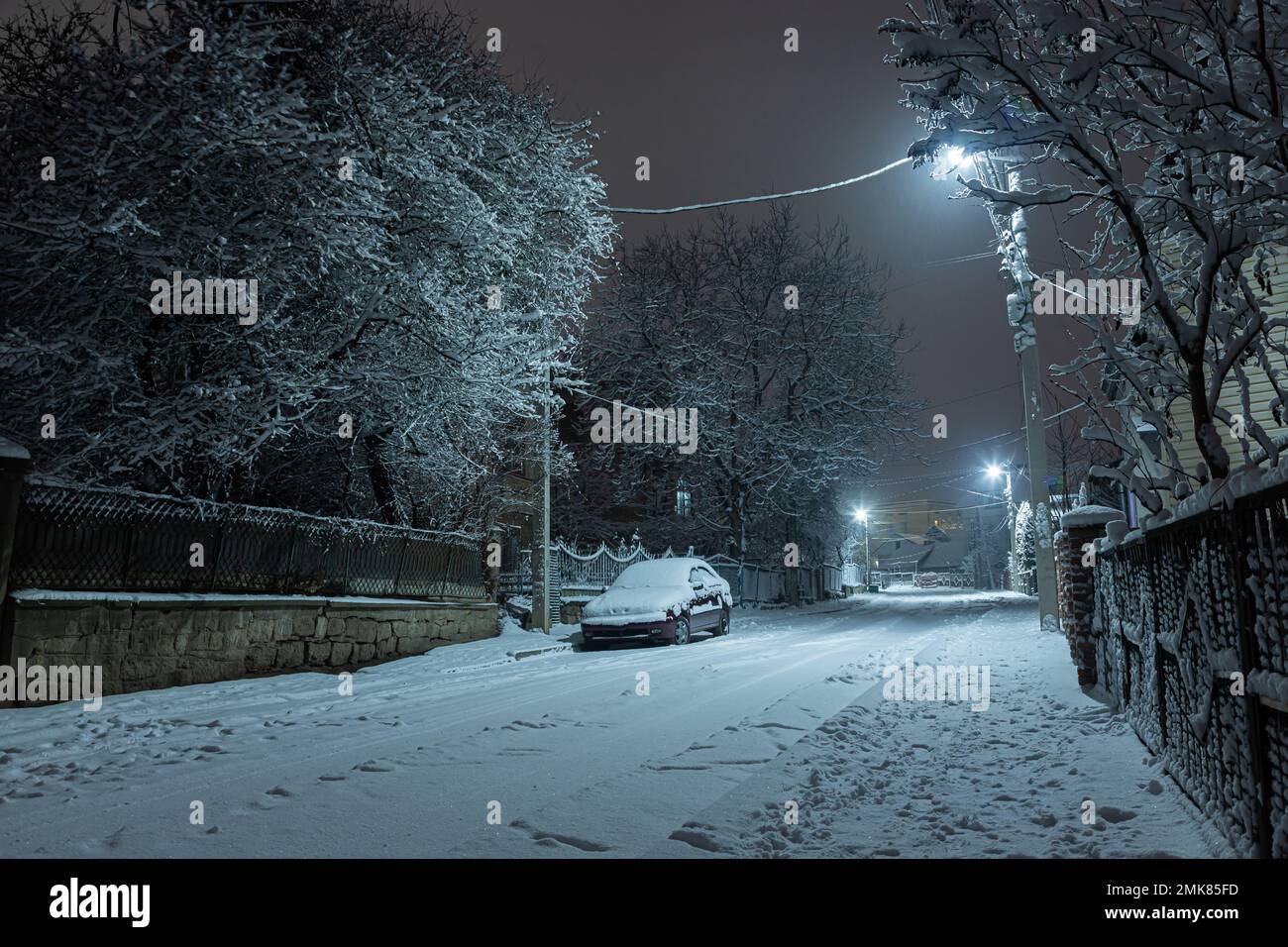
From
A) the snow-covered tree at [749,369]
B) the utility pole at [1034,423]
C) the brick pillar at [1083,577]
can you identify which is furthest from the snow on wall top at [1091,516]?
the snow-covered tree at [749,369]

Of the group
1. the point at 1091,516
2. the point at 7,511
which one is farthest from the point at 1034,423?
the point at 7,511

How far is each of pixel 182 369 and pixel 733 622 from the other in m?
17.2

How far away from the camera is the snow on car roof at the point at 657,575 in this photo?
58.7ft

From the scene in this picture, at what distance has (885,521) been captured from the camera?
4759 inches

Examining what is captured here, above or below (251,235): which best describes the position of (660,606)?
below

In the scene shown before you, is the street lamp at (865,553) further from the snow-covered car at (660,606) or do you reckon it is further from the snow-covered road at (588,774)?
the snow-covered road at (588,774)

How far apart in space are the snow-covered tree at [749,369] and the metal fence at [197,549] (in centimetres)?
1930

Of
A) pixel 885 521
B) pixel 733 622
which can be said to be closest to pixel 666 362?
pixel 733 622

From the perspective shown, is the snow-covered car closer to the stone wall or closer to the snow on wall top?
the stone wall

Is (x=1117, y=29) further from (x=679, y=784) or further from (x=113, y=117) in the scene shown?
(x=113, y=117)

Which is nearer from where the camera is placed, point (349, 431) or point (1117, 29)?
point (1117, 29)

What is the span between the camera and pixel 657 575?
1812 cm

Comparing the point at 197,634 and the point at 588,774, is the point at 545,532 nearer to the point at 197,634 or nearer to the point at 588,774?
the point at 197,634

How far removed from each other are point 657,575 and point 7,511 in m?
12.3
